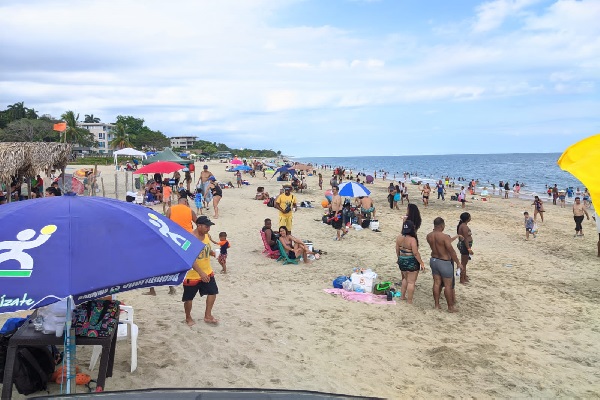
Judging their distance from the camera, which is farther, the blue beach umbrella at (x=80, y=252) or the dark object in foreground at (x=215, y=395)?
the blue beach umbrella at (x=80, y=252)

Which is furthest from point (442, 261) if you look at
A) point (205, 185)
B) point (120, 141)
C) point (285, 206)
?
point (120, 141)

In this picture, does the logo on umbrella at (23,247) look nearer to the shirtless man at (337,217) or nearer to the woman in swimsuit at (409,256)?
the woman in swimsuit at (409,256)

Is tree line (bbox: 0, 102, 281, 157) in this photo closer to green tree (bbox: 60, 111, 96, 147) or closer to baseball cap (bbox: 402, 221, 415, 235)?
green tree (bbox: 60, 111, 96, 147)

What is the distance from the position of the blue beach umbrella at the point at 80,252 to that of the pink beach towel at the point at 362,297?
4.77 m

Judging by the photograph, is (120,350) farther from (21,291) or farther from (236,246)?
(236,246)

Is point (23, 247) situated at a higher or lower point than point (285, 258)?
higher

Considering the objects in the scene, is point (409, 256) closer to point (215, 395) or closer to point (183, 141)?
point (215, 395)

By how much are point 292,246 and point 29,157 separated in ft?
21.2

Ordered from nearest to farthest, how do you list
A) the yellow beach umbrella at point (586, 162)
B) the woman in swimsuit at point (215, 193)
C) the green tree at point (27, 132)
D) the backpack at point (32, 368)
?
the yellow beach umbrella at point (586, 162) < the backpack at point (32, 368) < the woman in swimsuit at point (215, 193) < the green tree at point (27, 132)

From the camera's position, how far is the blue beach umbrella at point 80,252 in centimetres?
247

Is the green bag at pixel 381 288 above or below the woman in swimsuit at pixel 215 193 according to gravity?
below

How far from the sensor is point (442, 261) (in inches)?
284

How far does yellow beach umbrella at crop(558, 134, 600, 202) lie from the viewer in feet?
7.27

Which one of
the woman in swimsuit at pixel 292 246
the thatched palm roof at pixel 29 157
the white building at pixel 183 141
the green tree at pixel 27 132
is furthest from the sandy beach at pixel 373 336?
the white building at pixel 183 141
